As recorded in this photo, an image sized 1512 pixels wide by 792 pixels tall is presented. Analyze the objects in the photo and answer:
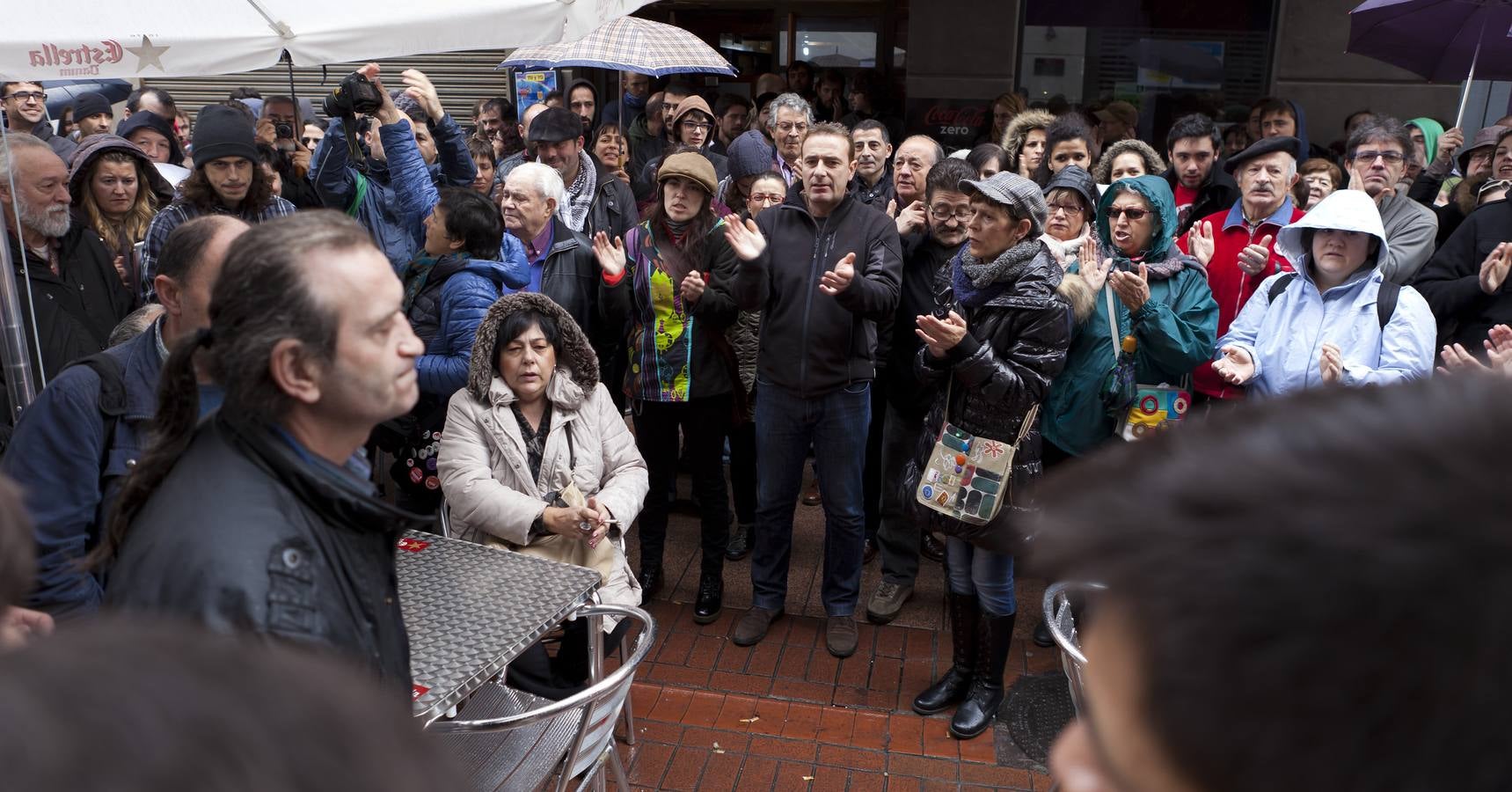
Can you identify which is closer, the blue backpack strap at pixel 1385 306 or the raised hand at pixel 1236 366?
the blue backpack strap at pixel 1385 306

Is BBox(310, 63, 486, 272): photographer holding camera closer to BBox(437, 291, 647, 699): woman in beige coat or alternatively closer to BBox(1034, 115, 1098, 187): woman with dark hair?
BBox(437, 291, 647, 699): woman in beige coat

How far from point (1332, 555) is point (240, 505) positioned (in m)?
1.44

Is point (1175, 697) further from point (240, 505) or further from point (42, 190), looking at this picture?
point (42, 190)

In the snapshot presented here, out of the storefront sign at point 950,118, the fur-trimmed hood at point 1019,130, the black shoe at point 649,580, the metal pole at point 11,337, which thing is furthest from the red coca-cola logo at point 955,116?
the metal pole at point 11,337

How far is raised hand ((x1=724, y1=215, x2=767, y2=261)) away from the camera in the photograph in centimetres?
389

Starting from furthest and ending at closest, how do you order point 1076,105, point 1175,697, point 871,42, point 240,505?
1. point 871,42
2. point 1076,105
3. point 240,505
4. point 1175,697

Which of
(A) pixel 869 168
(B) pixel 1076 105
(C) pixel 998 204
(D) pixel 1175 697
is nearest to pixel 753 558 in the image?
(C) pixel 998 204

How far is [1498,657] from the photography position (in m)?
0.52

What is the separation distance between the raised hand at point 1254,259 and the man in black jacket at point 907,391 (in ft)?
3.59

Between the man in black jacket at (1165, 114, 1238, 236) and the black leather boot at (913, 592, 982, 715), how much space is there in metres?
2.45

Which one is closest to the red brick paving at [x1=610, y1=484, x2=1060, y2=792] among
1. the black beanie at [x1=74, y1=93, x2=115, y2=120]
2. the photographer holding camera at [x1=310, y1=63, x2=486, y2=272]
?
the photographer holding camera at [x1=310, y1=63, x2=486, y2=272]

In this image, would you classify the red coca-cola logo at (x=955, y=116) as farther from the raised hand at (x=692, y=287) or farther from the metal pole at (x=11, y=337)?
the metal pole at (x=11, y=337)

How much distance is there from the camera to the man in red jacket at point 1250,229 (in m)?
4.17

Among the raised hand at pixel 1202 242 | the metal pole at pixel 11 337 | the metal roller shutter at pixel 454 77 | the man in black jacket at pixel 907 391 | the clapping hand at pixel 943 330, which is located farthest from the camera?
the metal roller shutter at pixel 454 77
